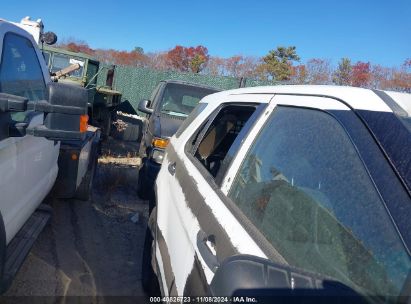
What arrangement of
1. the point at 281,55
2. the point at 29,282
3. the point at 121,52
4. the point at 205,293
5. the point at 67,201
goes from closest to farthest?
the point at 205,293 < the point at 29,282 < the point at 67,201 < the point at 281,55 < the point at 121,52

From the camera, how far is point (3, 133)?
2123mm

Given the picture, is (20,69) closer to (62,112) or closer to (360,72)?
(62,112)

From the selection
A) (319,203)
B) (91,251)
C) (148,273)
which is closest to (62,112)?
(319,203)

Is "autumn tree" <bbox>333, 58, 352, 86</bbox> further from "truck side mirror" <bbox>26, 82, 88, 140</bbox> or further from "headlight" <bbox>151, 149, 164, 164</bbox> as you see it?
"truck side mirror" <bbox>26, 82, 88, 140</bbox>

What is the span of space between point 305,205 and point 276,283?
0.47 meters

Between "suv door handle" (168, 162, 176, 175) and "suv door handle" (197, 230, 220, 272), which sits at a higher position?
"suv door handle" (168, 162, 176, 175)

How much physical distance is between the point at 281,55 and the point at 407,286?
21997mm

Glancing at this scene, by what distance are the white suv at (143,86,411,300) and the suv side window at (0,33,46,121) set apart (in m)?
1.29

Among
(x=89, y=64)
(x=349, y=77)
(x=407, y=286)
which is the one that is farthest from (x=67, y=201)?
(x=349, y=77)

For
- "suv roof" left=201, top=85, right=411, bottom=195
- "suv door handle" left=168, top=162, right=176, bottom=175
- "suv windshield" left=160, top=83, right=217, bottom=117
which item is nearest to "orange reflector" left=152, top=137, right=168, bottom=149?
"suv windshield" left=160, top=83, right=217, bottom=117

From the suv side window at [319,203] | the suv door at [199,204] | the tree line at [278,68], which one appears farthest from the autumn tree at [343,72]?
the suv side window at [319,203]

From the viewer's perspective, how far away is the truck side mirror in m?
2.09

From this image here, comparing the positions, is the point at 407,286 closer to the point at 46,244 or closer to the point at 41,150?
the point at 41,150

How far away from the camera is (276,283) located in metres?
1.12
